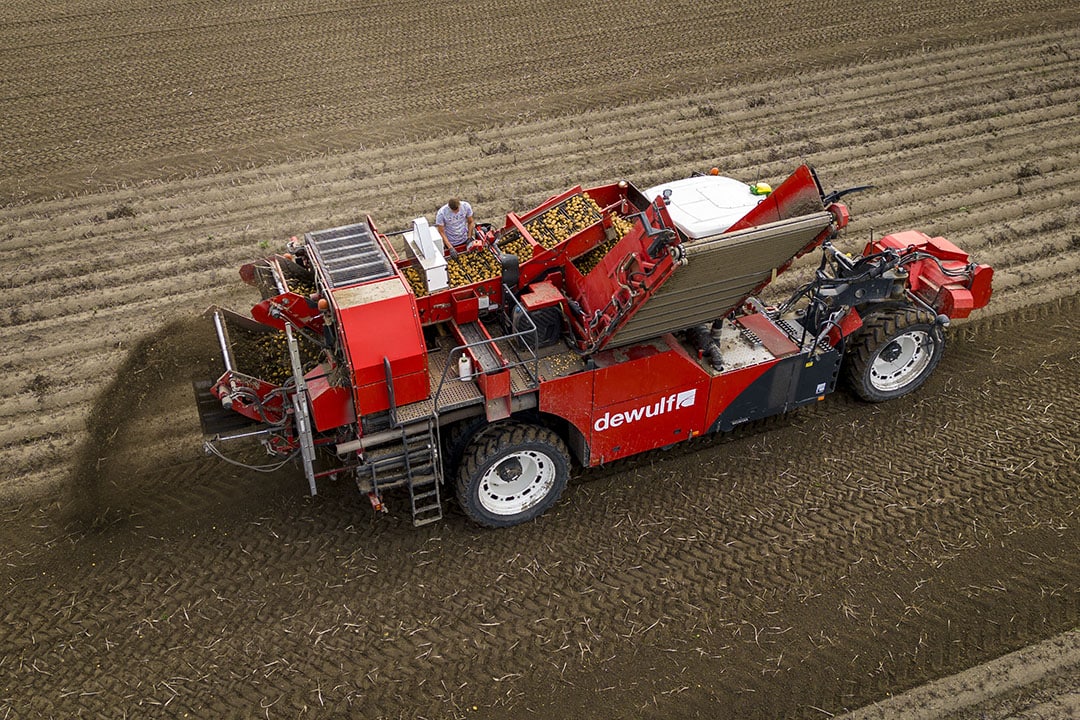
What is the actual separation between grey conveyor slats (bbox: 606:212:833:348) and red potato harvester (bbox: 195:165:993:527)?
0.02 meters

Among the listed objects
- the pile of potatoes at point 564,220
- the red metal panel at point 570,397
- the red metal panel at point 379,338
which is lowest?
the red metal panel at point 570,397

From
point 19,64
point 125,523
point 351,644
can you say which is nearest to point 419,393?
point 351,644

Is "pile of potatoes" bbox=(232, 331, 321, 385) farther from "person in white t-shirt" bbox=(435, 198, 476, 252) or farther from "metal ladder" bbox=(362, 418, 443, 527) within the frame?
"person in white t-shirt" bbox=(435, 198, 476, 252)

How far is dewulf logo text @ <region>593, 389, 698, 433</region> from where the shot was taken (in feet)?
29.5

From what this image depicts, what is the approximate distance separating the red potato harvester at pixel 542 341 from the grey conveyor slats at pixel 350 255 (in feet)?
0.07

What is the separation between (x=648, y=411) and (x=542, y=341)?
125 cm

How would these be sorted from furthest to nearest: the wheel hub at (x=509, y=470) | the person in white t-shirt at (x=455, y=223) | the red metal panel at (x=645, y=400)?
1. the person in white t-shirt at (x=455, y=223)
2. the wheel hub at (x=509, y=470)
3. the red metal panel at (x=645, y=400)

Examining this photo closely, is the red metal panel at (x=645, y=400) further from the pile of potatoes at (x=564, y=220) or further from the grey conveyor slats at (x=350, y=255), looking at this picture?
the grey conveyor slats at (x=350, y=255)

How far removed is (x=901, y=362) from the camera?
34.4ft

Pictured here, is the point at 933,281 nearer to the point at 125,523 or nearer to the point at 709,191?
the point at 709,191

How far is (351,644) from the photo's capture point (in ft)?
26.9

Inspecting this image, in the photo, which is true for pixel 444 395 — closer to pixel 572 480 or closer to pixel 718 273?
pixel 572 480

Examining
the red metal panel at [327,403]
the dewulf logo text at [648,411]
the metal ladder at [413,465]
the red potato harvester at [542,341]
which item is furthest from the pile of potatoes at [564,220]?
the red metal panel at [327,403]

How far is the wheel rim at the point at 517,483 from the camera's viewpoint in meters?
8.91
